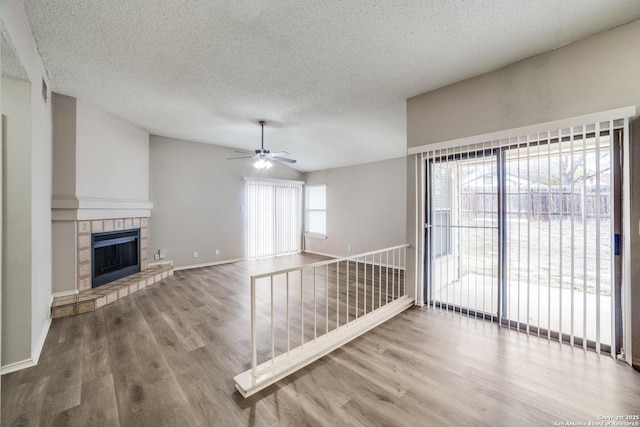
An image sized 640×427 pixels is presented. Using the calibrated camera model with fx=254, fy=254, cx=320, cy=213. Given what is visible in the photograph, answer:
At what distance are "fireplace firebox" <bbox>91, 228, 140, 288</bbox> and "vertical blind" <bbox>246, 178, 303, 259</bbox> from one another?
2.42 meters

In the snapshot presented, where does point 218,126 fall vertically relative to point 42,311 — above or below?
above

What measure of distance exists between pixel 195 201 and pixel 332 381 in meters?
4.87

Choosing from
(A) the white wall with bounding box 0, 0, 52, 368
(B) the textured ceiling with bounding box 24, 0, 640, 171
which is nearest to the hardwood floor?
(A) the white wall with bounding box 0, 0, 52, 368

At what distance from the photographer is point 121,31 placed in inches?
85.7

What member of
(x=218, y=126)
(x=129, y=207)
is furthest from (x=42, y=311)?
(x=218, y=126)

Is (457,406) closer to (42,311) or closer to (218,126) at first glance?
(42,311)

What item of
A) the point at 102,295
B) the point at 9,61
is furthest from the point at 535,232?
the point at 102,295

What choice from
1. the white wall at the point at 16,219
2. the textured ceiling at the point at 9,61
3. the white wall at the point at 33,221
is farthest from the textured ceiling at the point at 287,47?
the white wall at the point at 16,219

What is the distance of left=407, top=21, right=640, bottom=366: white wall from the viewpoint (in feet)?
6.88

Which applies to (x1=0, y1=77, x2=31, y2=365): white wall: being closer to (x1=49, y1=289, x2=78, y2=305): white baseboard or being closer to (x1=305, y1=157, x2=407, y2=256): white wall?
(x1=49, y1=289, x2=78, y2=305): white baseboard

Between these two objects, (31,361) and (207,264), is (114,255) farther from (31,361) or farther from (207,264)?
(31,361)

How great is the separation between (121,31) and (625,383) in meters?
4.88

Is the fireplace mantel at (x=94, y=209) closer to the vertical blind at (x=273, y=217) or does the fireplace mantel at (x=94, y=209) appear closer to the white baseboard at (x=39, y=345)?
the white baseboard at (x=39, y=345)

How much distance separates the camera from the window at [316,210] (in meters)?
7.32
